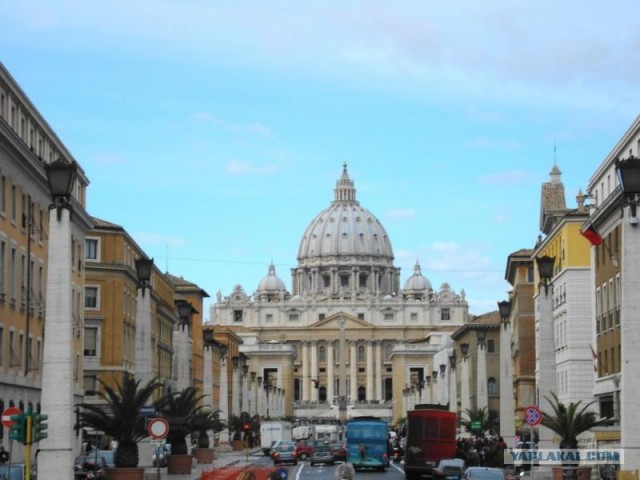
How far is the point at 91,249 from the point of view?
84312 millimetres

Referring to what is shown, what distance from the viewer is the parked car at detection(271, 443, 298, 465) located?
276 feet

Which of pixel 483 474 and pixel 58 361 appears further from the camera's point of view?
pixel 483 474

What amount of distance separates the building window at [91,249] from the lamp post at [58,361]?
51378mm

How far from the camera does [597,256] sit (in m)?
66.5

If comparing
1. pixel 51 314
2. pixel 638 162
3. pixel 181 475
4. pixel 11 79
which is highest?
pixel 11 79

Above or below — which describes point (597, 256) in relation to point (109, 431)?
above

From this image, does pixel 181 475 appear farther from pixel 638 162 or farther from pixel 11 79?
pixel 638 162

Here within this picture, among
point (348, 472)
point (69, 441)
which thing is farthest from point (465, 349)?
point (348, 472)

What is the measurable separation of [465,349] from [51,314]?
51.0m

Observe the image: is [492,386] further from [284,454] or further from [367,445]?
[367,445]

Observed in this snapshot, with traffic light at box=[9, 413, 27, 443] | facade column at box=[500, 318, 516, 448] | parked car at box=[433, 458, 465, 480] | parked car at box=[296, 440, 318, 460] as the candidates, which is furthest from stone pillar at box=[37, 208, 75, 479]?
parked car at box=[296, 440, 318, 460]

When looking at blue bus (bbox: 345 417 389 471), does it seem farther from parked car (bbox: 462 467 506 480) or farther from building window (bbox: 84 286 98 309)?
parked car (bbox: 462 467 506 480)

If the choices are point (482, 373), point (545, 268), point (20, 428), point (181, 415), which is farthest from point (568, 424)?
point (482, 373)

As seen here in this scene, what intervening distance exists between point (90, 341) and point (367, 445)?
18.1 meters
